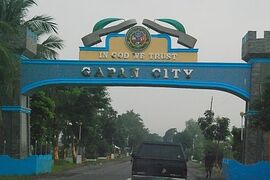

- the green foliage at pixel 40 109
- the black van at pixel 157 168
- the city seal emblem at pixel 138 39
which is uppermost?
the city seal emblem at pixel 138 39

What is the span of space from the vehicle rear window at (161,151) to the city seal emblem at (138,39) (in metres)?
10.5

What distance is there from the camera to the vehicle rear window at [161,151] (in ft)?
73.2

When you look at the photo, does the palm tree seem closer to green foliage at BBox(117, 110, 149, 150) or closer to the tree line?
the tree line

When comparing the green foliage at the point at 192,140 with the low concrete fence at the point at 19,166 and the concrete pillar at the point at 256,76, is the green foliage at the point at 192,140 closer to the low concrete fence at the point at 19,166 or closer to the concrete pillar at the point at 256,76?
the concrete pillar at the point at 256,76

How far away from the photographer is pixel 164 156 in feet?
73.3

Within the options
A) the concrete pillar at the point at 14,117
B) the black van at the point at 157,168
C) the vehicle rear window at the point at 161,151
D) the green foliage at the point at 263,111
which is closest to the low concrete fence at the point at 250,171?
the green foliage at the point at 263,111

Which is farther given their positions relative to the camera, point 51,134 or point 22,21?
point 51,134

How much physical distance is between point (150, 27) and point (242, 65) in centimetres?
541

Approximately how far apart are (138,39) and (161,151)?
1091 cm

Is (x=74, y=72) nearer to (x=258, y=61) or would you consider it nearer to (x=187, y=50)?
(x=187, y=50)

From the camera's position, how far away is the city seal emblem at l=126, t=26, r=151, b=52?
32.3m

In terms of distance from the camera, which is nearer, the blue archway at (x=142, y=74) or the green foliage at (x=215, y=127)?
the blue archway at (x=142, y=74)

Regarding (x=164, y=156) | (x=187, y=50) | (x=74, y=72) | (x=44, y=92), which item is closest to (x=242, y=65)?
(x=187, y=50)

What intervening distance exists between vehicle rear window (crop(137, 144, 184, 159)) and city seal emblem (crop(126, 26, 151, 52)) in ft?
34.4
